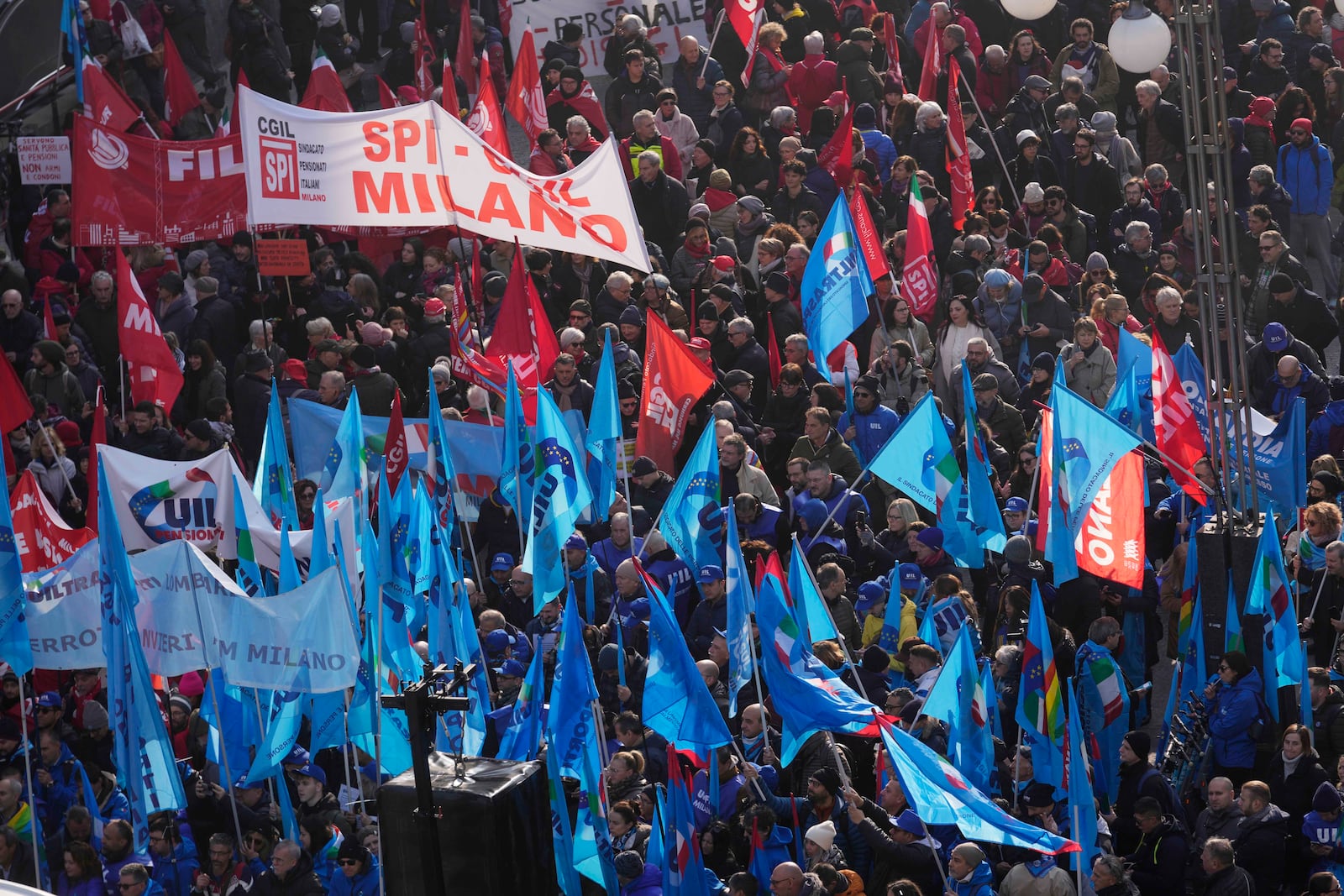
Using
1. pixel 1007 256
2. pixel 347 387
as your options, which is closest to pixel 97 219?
pixel 347 387

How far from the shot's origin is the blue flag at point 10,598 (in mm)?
12867

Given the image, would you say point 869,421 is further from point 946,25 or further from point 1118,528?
point 946,25

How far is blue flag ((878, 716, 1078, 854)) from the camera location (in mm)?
11086

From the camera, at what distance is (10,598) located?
12891mm

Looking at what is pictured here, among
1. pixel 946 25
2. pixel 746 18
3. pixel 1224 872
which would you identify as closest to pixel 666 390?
pixel 1224 872

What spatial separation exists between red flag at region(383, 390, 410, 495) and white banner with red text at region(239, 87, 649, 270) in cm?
179

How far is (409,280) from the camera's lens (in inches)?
734

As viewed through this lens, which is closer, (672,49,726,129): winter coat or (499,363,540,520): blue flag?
(499,363,540,520): blue flag

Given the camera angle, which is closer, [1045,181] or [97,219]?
[97,219]

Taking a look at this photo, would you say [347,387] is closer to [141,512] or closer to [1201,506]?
[141,512]

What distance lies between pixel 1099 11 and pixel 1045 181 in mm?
3564

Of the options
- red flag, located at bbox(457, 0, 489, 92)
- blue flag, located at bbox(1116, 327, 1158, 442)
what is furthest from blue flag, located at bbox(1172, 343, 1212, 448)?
red flag, located at bbox(457, 0, 489, 92)

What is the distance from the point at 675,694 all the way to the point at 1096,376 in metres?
5.34

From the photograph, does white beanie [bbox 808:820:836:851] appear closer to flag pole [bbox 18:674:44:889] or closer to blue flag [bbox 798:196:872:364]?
flag pole [bbox 18:674:44:889]
